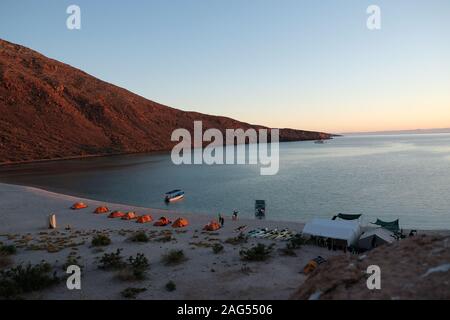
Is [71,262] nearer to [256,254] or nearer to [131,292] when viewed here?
[131,292]

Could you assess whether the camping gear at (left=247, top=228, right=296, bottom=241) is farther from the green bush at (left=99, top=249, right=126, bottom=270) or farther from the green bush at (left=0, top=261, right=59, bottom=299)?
the green bush at (left=0, top=261, right=59, bottom=299)

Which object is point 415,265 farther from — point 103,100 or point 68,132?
point 103,100

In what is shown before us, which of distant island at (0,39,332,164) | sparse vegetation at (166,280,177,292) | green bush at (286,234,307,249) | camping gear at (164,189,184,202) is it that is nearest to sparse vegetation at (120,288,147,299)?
sparse vegetation at (166,280,177,292)

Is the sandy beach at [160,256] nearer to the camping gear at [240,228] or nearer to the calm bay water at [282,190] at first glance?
the camping gear at [240,228]

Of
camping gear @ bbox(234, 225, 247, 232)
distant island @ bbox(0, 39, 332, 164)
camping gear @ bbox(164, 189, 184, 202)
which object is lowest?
camping gear @ bbox(164, 189, 184, 202)

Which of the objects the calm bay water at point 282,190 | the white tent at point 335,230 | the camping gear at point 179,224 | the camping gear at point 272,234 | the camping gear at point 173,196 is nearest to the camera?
the white tent at point 335,230

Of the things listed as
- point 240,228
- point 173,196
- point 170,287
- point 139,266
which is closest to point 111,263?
point 139,266

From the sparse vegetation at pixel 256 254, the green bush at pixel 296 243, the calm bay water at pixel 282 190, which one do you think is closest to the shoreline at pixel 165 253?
the sparse vegetation at pixel 256 254
